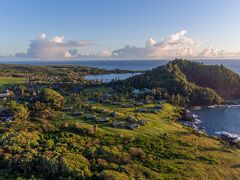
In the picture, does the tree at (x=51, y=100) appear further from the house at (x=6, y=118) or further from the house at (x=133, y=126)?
the house at (x=133, y=126)

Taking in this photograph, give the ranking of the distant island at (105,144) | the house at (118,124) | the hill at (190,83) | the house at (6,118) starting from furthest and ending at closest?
1. the hill at (190,83)
2. the house at (6,118)
3. the house at (118,124)
4. the distant island at (105,144)

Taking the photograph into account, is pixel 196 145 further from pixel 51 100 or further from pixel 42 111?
pixel 51 100

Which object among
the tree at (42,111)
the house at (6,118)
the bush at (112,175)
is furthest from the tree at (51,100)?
the bush at (112,175)

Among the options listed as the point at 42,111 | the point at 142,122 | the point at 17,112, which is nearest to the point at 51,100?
the point at 42,111

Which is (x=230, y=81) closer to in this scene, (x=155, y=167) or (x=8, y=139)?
(x=155, y=167)

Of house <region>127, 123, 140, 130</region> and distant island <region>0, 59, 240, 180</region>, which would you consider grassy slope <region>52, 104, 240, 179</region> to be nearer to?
distant island <region>0, 59, 240, 180</region>

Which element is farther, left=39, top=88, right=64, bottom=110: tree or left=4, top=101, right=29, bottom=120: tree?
left=39, top=88, right=64, bottom=110: tree

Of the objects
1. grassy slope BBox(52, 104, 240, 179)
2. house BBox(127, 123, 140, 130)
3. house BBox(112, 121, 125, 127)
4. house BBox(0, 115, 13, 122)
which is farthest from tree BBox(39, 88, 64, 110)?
house BBox(127, 123, 140, 130)
